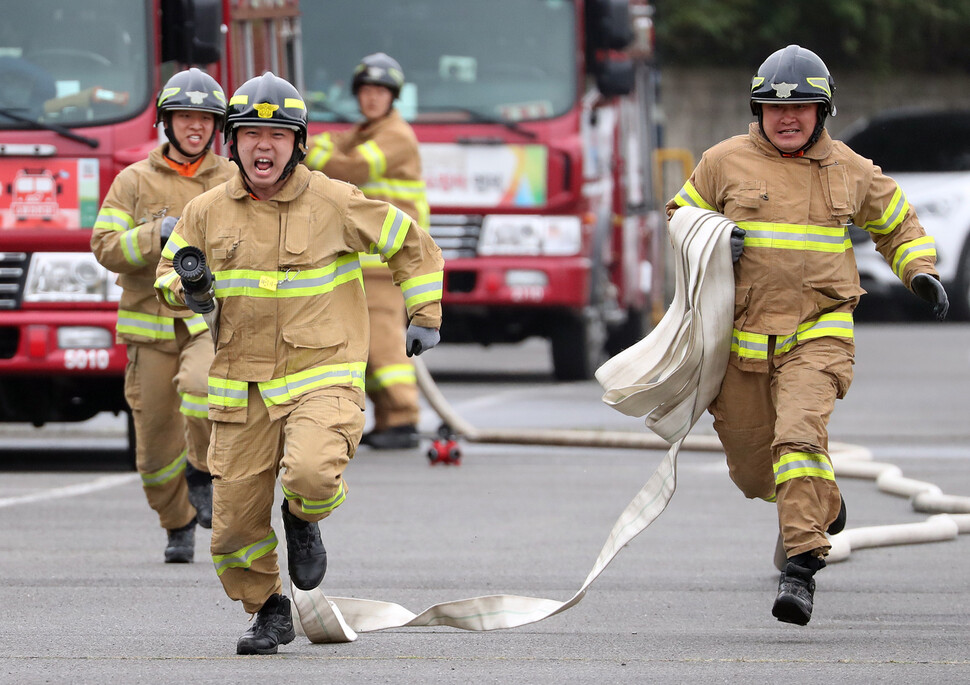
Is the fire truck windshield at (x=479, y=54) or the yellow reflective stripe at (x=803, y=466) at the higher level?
the fire truck windshield at (x=479, y=54)

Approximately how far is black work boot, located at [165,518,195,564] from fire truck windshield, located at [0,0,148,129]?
323cm

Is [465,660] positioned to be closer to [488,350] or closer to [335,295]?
[335,295]

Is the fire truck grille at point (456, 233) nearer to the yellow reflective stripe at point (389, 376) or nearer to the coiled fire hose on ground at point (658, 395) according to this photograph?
the yellow reflective stripe at point (389, 376)

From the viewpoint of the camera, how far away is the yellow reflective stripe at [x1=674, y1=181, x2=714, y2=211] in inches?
275

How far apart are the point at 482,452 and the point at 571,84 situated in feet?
11.8

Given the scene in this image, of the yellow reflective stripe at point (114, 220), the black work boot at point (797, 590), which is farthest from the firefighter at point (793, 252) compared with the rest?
the yellow reflective stripe at point (114, 220)

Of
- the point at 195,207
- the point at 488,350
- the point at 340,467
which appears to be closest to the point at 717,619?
the point at 340,467

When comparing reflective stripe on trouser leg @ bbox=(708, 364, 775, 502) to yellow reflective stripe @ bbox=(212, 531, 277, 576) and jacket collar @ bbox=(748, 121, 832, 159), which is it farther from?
yellow reflective stripe @ bbox=(212, 531, 277, 576)

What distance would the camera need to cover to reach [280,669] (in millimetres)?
5809

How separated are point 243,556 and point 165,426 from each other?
211 cm

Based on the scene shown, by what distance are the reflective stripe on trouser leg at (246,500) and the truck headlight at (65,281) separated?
14.6ft

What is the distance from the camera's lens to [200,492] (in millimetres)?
8266

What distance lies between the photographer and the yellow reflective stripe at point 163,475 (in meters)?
8.05

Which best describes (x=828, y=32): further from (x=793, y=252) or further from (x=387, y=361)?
(x=793, y=252)
